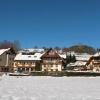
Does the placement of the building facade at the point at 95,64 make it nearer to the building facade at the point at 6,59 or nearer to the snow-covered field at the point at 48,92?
the building facade at the point at 6,59

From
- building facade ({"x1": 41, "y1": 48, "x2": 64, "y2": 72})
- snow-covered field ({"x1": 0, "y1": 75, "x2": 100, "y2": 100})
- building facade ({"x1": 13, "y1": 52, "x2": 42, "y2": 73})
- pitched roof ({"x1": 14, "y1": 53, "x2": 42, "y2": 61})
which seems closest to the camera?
snow-covered field ({"x1": 0, "y1": 75, "x2": 100, "y2": 100})

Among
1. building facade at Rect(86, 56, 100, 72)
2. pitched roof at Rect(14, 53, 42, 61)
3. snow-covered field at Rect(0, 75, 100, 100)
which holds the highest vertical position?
pitched roof at Rect(14, 53, 42, 61)

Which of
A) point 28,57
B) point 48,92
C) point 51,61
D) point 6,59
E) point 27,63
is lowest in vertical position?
point 48,92

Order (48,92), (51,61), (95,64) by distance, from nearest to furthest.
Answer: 1. (48,92)
2. (95,64)
3. (51,61)

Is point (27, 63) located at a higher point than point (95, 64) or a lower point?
higher

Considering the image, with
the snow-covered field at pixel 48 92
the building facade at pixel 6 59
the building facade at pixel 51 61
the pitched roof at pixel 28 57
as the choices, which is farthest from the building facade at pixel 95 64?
the snow-covered field at pixel 48 92

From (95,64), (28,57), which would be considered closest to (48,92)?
(95,64)

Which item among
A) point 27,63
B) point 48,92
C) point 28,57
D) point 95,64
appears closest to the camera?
point 48,92

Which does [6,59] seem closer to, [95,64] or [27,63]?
[27,63]

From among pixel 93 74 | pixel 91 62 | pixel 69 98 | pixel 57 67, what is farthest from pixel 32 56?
pixel 69 98

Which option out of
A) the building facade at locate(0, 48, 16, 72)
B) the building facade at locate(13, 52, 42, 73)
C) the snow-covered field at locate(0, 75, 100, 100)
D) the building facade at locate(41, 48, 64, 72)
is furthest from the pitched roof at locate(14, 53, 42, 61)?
the snow-covered field at locate(0, 75, 100, 100)

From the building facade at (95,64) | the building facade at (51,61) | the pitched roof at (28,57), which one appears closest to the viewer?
the building facade at (51,61)

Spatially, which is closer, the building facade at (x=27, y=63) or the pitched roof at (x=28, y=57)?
the building facade at (x=27, y=63)

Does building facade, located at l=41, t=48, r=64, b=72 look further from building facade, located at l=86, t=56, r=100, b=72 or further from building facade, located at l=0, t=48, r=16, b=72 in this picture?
building facade, located at l=0, t=48, r=16, b=72
